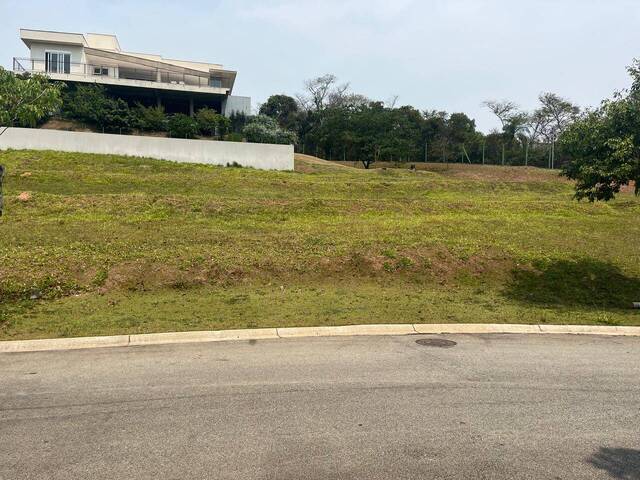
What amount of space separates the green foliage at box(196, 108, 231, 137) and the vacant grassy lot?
19824mm

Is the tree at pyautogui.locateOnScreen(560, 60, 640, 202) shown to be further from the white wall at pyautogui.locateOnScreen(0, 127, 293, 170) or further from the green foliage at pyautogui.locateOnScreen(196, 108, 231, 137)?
the green foliage at pyautogui.locateOnScreen(196, 108, 231, 137)

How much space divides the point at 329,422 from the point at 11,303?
7.13 m

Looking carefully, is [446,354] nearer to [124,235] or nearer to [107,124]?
[124,235]

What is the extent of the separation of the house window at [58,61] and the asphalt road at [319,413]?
45.4 m

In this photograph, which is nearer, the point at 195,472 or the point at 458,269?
the point at 195,472

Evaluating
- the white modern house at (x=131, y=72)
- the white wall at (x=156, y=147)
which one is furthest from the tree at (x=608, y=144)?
the white modern house at (x=131, y=72)

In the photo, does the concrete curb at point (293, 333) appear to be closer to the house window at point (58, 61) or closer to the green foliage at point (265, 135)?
the green foliage at point (265, 135)

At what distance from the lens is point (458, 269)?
40.9ft

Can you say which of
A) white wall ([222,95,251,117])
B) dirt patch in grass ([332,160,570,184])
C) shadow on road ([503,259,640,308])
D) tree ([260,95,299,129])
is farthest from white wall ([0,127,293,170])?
tree ([260,95,299,129])

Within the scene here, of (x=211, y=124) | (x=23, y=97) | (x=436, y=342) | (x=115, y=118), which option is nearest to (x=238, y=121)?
(x=211, y=124)

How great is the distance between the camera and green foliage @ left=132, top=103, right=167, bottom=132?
3922 cm

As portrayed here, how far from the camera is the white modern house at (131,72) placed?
148 ft

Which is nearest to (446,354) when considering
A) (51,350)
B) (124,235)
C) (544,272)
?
(51,350)

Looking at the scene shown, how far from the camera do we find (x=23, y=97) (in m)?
8.41
